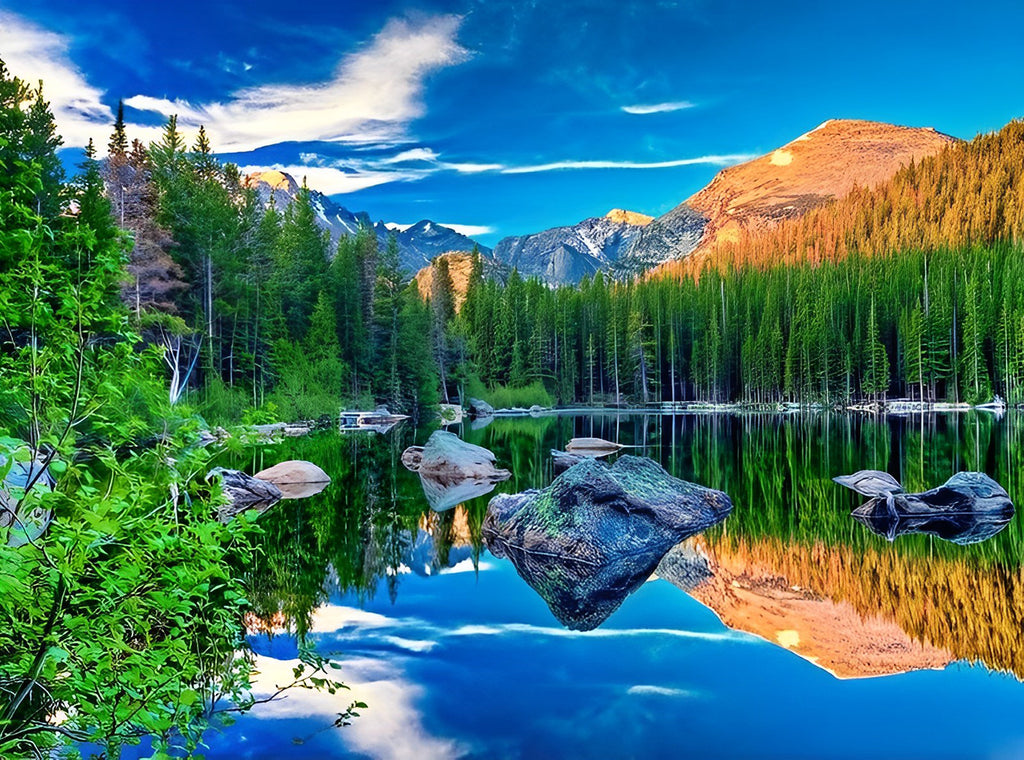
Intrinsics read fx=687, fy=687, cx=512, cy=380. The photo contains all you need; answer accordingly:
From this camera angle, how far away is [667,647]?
7.66m

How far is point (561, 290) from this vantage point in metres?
83.5

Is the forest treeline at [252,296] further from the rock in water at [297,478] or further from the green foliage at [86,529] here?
the green foliage at [86,529]

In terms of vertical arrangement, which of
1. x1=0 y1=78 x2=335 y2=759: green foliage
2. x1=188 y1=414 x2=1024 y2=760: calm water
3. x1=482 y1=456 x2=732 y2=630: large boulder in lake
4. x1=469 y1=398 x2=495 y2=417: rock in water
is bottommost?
x1=188 y1=414 x2=1024 y2=760: calm water

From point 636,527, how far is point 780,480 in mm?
9321

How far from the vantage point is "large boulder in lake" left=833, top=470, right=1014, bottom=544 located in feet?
40.7

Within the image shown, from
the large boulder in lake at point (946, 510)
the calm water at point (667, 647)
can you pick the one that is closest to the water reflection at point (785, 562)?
the calm water at point (667, 647)

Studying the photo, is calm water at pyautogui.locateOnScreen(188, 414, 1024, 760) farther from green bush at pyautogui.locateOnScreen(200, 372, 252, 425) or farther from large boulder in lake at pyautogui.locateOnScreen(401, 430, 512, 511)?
green bush at pyautogui.locateOnScreen(200, 372, 252, 425)

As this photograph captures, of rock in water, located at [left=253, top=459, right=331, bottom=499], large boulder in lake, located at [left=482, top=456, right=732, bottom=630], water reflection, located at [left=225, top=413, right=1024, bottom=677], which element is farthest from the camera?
rock in water, located at [left=253, top=459, right=331, bottom=499]

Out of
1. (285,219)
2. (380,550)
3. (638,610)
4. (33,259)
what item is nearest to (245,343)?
(285,219)

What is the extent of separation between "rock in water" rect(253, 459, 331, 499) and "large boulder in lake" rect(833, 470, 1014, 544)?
12403 millimetres

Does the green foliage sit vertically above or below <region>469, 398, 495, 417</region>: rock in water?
above

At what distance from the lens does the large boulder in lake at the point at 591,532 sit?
30.7ft

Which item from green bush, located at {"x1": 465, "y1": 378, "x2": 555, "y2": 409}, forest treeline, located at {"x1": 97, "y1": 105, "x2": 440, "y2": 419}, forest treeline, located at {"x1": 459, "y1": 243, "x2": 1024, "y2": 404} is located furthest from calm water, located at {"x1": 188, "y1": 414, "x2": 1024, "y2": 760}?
forest treeline, located at {"x1": 459, "y1": 243, "x2": 1024, "y2": 404}

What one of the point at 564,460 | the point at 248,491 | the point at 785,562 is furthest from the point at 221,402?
the point at 785,562
